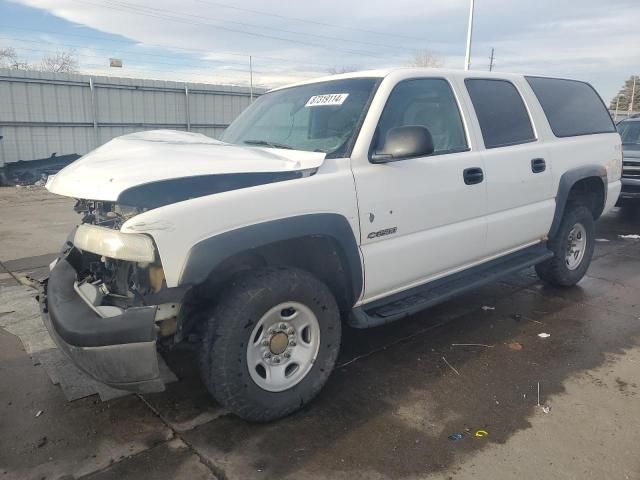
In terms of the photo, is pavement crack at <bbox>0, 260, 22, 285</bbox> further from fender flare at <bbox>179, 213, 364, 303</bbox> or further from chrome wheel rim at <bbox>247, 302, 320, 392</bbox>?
fender flare at <bbox>179, 213, 364, 303</bbox>

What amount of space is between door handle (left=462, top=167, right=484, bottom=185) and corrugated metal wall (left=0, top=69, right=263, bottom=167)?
14.3 meters

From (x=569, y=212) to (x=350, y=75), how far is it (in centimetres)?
276

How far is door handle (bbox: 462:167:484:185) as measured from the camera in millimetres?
3775

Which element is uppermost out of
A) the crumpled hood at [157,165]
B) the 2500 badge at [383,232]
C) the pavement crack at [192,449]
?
the crumpled hood at [157,165]

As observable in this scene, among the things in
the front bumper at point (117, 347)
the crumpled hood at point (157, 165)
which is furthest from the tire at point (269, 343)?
the crumpled hood at point (157, 165)

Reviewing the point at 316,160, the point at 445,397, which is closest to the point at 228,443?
the point at 445,397

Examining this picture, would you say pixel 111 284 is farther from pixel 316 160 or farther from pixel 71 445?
pixel 316 160

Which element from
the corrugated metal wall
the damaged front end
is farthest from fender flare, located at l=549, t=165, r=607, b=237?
the corrugated metal wall

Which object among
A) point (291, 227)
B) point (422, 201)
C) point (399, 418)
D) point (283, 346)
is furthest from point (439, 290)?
point (291, 227)

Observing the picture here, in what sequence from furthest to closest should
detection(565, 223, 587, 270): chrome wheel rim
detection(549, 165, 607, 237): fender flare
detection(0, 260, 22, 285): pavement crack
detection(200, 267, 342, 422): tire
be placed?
detection(0, 260, 22, 285): pavement crack
detection(565, 223, 587, 270): chrome wheel rim
detection(549, 165, 607, 237): fender flare
detection(200, 267, 342, 422): tire

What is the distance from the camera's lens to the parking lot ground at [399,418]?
260 centimetres

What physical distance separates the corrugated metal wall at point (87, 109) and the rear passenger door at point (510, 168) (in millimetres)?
14104

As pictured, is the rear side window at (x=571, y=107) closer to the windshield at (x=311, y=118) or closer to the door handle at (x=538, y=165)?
the door handle at (x=538, y=165)

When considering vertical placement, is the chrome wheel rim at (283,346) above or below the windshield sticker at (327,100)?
below
